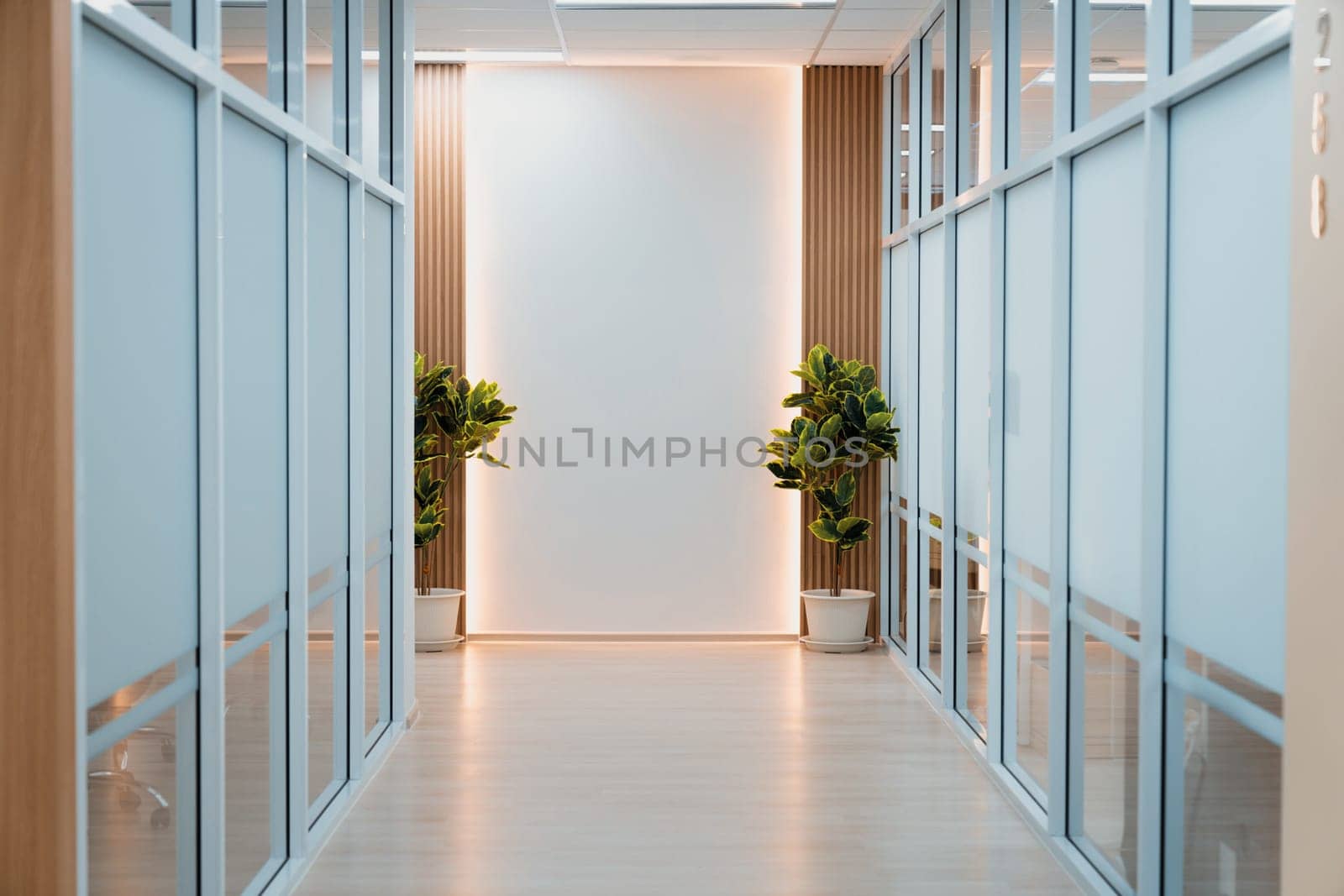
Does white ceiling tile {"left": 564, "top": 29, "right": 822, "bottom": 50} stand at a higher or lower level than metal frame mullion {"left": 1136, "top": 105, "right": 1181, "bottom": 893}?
higher

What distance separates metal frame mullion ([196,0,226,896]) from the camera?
3.43 meters

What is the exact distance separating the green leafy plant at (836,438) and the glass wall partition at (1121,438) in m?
1.20

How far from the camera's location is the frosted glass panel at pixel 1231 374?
3031mm

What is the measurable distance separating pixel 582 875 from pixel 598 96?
5689 mm

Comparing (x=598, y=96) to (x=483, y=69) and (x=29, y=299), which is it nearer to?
(x=483, y=69)

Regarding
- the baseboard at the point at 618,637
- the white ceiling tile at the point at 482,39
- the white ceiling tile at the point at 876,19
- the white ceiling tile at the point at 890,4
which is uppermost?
the white ceiling tile at the point at 482,39

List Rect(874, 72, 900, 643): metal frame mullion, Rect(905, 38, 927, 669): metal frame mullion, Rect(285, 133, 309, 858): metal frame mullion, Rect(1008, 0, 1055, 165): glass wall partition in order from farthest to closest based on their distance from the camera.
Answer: Rect(874, 72, 900, 643): metal frame mullion < Rect(905, 38, 927, 669): metal frame mullion < Rect(1008, 0, 1055, 165): glass wall partition < Rect(285, 133, 309, 858): metal frame mullion

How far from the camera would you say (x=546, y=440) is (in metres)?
8.65

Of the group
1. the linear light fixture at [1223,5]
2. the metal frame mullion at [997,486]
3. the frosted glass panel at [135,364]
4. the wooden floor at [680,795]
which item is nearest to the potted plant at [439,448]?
the wooden floor at [680,795]

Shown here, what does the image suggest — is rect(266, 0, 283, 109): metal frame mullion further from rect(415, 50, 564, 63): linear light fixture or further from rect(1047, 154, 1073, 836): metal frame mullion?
rect(415, 50, 564, 63): linear light fixture

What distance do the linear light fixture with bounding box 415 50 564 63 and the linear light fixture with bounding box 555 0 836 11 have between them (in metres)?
1.04

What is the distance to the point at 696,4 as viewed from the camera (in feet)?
23.3

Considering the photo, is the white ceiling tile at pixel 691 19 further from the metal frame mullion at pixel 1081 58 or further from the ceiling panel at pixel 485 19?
the metal frame mullion at pixel 1081 58

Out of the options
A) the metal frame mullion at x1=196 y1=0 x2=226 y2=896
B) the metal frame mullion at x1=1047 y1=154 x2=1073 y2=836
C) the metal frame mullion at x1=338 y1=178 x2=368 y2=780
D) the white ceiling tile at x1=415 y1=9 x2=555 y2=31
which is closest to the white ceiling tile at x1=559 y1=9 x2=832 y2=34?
the white ceiling tile at x1=415 y1=9 x2=555 y2=31
